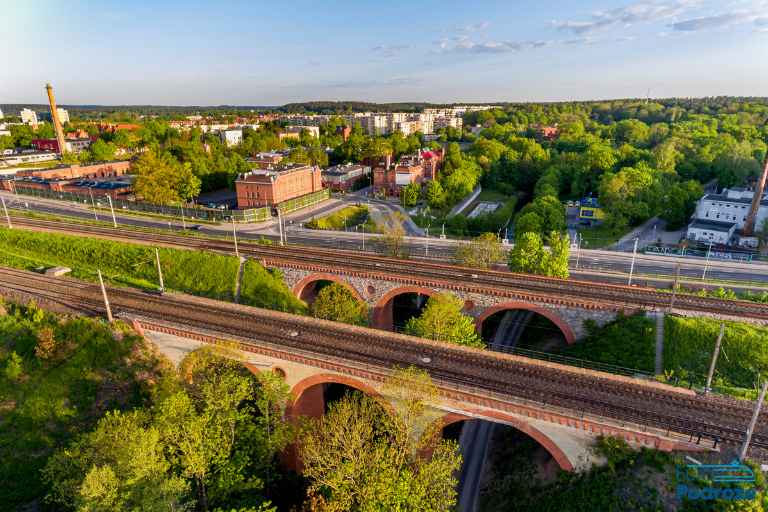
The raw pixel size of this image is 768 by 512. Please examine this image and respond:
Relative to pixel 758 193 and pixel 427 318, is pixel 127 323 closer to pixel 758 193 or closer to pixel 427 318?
pixel 427 318

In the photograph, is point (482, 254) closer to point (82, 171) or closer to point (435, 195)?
point (435, 195)

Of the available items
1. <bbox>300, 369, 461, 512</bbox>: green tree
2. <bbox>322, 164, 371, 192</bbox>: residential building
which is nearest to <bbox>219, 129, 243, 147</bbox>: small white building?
<bbox>322, 164, 371, 192</bbox>: residential building

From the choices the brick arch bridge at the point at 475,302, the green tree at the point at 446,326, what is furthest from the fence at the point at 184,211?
the green tree at the point at 446,326

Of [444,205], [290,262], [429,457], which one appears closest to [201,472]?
[429,457]

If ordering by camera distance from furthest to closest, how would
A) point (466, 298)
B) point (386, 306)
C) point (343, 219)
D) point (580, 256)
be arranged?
point (343, 219) < point (580, 256) < point (386, 306) < point (466, 298)

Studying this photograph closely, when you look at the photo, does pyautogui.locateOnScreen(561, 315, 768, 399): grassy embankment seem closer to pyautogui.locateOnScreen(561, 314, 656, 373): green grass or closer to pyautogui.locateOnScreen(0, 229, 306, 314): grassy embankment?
pyautogui.locateOnScreen(561, 314, 656, 373): green grass

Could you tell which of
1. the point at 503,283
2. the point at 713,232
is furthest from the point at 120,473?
the point at 713,232
